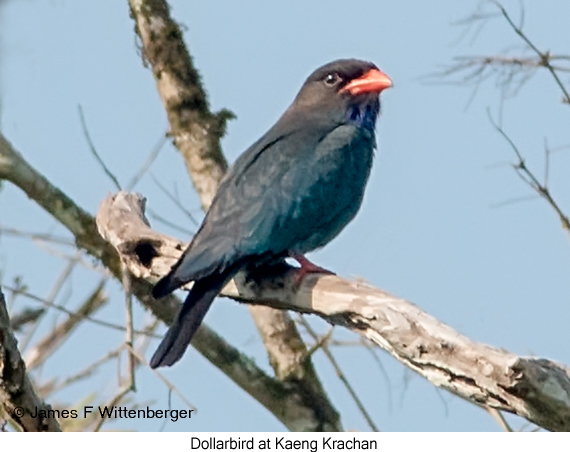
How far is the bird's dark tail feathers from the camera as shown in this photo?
5.36 meters

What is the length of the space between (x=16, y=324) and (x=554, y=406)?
10.2ft

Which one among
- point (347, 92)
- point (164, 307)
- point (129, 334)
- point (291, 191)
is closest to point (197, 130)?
Result: point (347, 92)

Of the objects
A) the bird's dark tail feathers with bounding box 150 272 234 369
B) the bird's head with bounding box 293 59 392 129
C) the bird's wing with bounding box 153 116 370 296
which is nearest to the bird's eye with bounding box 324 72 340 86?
the bird's head with bounding box 293 59 392 129

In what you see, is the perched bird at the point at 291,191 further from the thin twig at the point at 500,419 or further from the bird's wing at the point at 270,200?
the thin twig at the point at 500,419

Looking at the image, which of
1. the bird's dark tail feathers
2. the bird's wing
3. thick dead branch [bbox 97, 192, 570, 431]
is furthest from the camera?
the bird's wing

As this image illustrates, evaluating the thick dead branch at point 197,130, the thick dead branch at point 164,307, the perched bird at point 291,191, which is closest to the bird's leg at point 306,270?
the perched bird at point 291,191

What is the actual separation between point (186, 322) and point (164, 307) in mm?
1204

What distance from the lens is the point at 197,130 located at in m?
7.42

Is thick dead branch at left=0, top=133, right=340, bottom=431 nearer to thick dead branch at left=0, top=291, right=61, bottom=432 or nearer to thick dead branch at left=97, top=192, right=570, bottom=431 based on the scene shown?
thick dead branch at left=97, top=192, right=570, bottom=431

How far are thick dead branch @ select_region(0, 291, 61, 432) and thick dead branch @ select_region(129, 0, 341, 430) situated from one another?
2179 millimetres

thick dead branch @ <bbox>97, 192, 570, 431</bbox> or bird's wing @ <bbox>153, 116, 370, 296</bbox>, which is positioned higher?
bird's wing @ <bbox>153, 116, 370, 296</bbox>

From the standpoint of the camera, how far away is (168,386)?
5.40m

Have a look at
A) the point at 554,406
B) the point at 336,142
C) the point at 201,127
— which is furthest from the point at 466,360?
the point at 201,127
